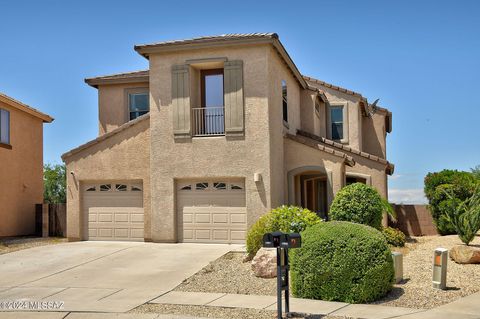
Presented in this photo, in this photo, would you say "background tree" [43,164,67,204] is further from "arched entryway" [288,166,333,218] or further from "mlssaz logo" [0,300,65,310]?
"mlssaz logo" [0,300,65,310]

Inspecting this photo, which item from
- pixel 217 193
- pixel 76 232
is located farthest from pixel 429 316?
pixel 76 232

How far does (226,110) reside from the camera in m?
18.9

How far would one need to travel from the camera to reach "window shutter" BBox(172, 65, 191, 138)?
19188 mm

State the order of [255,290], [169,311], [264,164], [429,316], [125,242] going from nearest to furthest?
Answer: [429,316] < [169,311] < [255,290] < [264,164] < [125,242]

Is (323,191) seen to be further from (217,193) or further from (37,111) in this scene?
(37,111)

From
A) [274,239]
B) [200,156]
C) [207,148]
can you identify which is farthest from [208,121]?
[274,239]

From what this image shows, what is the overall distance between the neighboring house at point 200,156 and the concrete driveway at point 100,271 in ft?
3.05

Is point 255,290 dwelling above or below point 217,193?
below

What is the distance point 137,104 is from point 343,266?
15.2 metres

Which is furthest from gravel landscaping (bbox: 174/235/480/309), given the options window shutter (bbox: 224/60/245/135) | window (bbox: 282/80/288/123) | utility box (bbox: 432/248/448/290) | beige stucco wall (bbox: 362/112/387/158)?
beige stucco wall (bbox: 362/112/387/158)

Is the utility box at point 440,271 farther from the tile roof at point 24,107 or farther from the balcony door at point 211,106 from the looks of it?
the tile roof at point 24,107

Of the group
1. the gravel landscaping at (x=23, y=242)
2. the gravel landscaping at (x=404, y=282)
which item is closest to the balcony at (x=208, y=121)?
the gravel landscaping at (x=404, y=282)

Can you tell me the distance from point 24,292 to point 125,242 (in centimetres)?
724

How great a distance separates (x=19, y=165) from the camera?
84.1 ft
